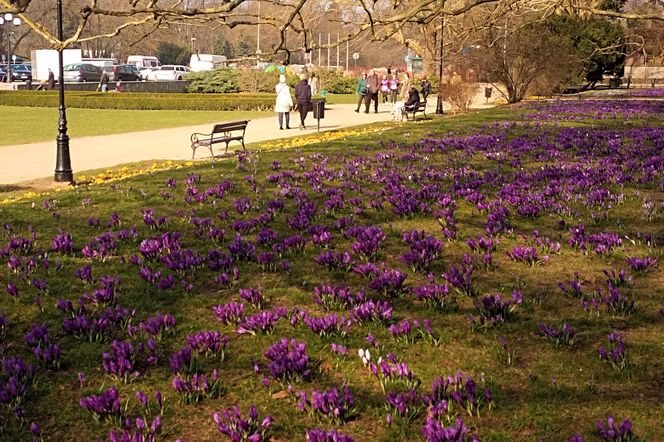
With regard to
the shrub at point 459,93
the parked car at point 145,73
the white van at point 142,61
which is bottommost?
the shrub at point 459,93

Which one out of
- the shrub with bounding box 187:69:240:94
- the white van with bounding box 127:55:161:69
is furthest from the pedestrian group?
the white van with bounding box 127:55:161:69

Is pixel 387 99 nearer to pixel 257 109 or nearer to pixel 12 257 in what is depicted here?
pixel 257 109

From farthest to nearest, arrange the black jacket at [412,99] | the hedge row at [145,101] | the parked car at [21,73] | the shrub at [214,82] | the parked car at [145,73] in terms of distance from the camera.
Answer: the parked car at [21,73] < the parked car at [145,73] < the shrub at [214,82] < the hedge row at [145,101] < the black jacket at [412,99]

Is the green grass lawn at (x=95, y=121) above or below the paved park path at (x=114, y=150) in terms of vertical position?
above

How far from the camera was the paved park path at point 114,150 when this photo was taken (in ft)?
49.8

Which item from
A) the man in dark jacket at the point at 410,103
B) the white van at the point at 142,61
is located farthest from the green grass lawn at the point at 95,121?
the white van at the point at 142,61

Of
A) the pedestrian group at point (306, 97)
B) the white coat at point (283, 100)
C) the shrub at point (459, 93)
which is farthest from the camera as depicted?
the shrub at point (459, 93)

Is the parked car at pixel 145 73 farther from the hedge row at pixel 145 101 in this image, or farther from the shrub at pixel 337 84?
the hedge row at pixel 145 101

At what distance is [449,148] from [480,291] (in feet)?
29.0

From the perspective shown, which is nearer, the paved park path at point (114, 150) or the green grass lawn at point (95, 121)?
the paved park path at point (114, 150)

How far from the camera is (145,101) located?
38.3 metres

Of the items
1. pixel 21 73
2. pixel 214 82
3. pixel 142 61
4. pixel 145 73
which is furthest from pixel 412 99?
pixel 142 61

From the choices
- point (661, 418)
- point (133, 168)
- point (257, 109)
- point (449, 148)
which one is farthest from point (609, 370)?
point (257, 109)

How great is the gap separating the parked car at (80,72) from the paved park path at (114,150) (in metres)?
36.1
